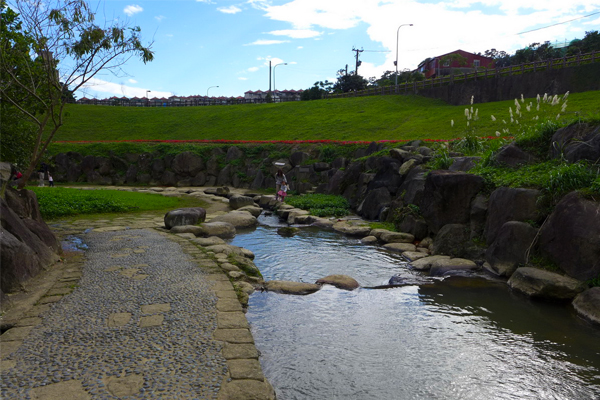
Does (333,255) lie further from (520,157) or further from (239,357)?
(239,357)

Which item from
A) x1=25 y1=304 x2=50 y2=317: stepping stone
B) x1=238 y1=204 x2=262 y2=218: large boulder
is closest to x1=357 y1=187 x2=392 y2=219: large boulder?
x1=238 y1=204 x2=262 y2=218: large boulder

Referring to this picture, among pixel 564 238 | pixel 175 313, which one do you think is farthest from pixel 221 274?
pixel 564 238

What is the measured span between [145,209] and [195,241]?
24.3 ft

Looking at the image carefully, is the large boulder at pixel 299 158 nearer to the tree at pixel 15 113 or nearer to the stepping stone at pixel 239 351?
the tree at pixel 15 113

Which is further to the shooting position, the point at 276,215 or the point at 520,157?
the point at 276,215

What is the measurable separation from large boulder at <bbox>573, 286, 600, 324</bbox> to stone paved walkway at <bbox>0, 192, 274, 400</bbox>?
18.8ft

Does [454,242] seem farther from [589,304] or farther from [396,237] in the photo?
[589,304]

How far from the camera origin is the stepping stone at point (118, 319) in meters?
5.63

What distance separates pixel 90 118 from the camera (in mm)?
47281

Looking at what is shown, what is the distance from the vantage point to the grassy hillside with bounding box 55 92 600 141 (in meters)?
28.6

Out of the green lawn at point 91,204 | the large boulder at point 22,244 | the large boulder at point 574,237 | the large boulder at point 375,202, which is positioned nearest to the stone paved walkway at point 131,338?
the large boulder at point 22,244

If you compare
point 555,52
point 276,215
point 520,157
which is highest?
point 555,52

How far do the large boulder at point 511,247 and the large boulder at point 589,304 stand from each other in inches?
66.9

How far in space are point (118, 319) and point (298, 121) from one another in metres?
34.5
